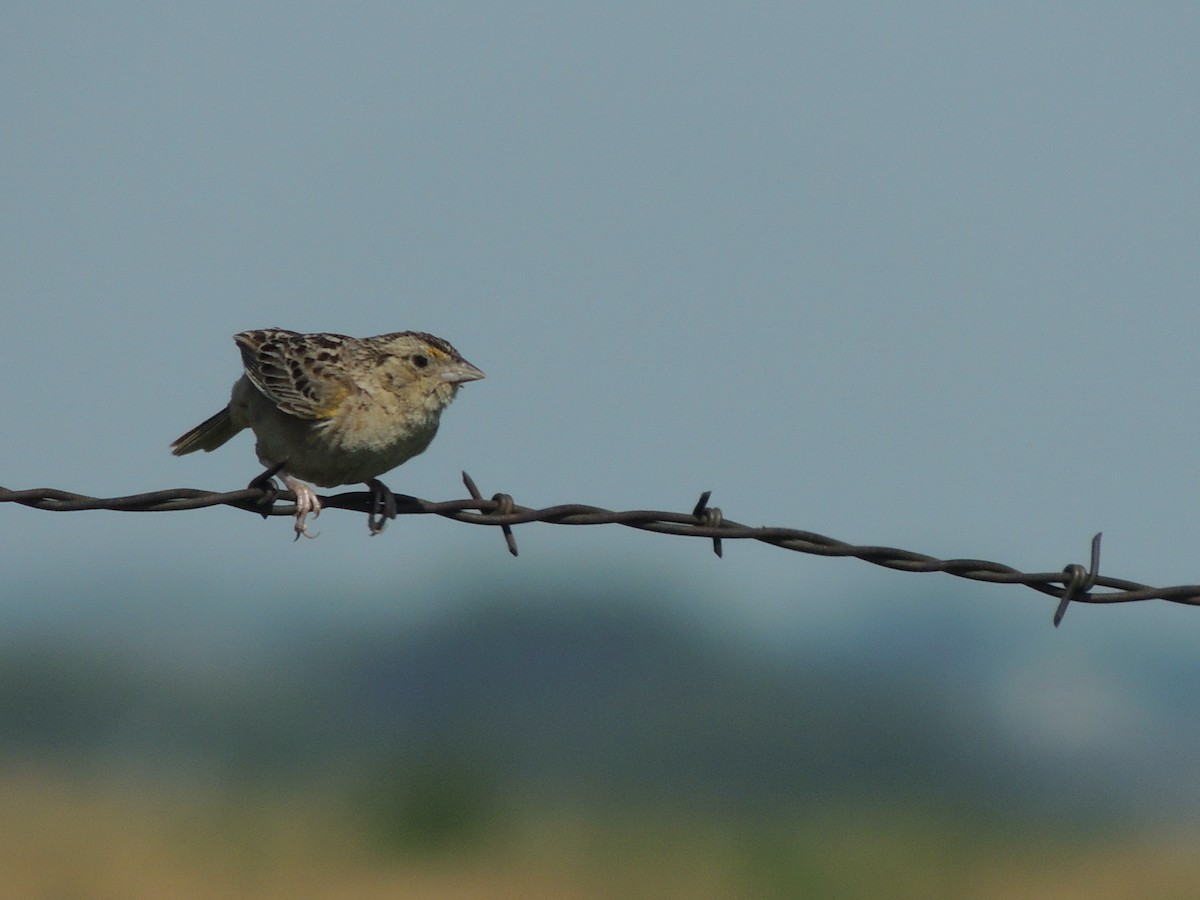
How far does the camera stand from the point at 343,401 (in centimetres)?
824

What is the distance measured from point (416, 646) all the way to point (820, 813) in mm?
42037

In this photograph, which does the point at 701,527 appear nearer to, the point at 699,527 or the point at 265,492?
the point at 699,527

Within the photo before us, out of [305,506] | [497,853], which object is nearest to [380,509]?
[305,506]

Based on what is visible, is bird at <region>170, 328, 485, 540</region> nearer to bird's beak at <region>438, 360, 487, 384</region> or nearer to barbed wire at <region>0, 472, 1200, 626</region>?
bird's beak at <region>438, 360, 487, 384</region>

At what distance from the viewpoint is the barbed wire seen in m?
5.90

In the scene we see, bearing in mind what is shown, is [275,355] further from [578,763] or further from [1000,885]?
[578,763]

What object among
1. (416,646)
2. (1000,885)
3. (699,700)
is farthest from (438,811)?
(416,646)

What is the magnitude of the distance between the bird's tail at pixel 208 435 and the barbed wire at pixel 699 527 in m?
3.04

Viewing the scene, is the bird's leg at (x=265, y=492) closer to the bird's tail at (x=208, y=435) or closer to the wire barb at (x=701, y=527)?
the wire barb at (x=701, y=527)

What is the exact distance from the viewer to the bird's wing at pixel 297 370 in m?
8.25

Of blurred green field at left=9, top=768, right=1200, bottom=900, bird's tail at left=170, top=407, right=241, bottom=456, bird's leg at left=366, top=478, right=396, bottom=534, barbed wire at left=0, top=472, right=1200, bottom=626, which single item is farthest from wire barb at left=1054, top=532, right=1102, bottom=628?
blurred green field at left=9, top=768, right=1200, bottom=900

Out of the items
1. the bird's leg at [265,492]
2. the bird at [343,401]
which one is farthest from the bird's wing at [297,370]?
the bird's leg at [265,492]

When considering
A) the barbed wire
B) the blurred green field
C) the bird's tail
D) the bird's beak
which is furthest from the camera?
the blurred green field

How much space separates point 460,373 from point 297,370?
80 cm
